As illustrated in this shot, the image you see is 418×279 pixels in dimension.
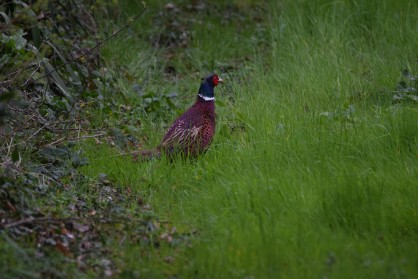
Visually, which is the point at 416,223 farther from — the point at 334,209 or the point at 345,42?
the point at 345,42

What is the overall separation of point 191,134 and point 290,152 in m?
0.91

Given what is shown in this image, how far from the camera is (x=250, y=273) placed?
12.8ft

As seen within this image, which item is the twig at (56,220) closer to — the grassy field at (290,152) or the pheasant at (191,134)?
→ the grassy field at (290,152)

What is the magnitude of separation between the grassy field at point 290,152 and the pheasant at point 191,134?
0.12 m

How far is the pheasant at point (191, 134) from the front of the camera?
5.91m

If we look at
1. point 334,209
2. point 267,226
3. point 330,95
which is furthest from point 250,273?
point 330,95

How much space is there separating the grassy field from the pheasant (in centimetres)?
12

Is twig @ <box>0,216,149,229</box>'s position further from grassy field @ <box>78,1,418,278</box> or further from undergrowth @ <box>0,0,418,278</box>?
grassy field @ <box>78,1,418,278</box>

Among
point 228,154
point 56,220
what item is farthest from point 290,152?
point 56,220

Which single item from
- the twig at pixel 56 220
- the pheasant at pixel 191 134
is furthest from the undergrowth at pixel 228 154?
the pheasant at pixel 191 134

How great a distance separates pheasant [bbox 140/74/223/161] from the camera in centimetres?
591

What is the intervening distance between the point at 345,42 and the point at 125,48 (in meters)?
2.50

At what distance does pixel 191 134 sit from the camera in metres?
5.93

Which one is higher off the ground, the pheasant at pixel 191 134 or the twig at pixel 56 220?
the twig at pixel 56 220
